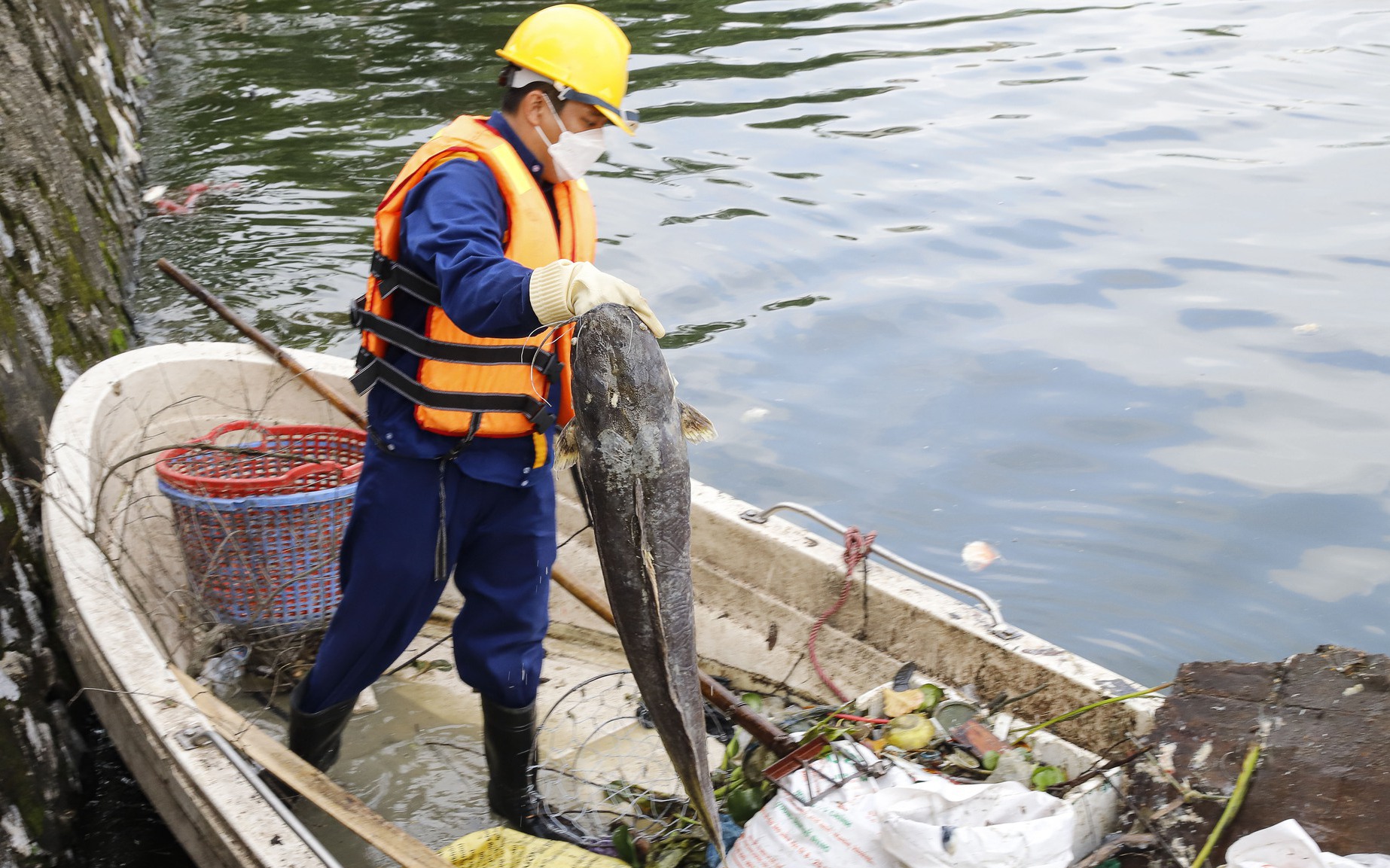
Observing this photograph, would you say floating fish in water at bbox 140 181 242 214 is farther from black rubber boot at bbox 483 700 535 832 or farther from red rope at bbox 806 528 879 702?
red rope at bbox 806 528 879 702

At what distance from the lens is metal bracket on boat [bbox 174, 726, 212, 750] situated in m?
3.51

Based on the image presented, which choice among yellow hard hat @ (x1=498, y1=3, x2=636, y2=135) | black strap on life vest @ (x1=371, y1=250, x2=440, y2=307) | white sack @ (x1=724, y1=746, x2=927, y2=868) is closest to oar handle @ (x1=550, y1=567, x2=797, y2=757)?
white sack @ (x1=724, y1=746, x2=927, y2=868)

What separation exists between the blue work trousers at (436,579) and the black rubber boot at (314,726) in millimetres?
35

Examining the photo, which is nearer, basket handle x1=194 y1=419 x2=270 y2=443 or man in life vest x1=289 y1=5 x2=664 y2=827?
man in life vest x1=289 y1=5 x2=664 y2=827

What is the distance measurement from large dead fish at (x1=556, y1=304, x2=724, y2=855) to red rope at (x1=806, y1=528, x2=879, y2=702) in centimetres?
167

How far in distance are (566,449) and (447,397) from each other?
2.49 ft

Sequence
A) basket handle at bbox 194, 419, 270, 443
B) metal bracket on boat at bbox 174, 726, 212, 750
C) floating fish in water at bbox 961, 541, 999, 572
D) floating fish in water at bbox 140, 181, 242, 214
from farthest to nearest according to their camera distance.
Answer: floating fish in water at bbox 140, 181, 242, 214, floating fish in water at bbox 961, 541, 999, 572, basket handle at bbox 194, 419, 270, 443, metal bracket on boat at bbox 174, 726, 212, 750

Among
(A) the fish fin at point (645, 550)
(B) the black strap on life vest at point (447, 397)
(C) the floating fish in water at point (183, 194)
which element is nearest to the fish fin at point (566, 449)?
(A) the fish fin at point (645, 550)

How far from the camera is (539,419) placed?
3352 millimetres

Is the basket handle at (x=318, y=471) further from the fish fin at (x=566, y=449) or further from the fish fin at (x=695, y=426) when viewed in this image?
the fish fin at (x=695, y=426)

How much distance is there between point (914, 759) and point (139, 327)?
283 inches

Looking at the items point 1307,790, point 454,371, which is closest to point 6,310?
point 454,371

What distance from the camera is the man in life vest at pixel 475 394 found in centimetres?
316

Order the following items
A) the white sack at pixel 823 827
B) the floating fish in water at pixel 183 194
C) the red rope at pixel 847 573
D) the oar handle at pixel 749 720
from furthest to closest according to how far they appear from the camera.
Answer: the floating fish in water at pixel 183 194 < the red rope at pixel 847 573 < the oar handle at pixel 749 720 < the white sack at pixel 823 827
